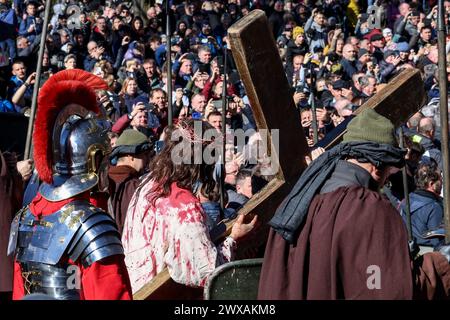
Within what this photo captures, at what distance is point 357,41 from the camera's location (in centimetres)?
1619

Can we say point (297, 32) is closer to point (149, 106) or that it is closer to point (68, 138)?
point (149, 106)

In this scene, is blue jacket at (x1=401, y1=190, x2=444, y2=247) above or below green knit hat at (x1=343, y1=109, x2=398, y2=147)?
below

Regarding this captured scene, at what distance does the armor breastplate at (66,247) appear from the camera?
4.51 m

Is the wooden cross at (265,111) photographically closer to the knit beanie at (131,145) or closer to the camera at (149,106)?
the knit beanie at (131,145)

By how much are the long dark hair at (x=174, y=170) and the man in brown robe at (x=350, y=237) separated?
0.98 m

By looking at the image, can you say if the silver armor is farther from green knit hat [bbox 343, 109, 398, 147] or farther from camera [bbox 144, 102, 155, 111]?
camera [bbox 144, 102, 155, 111]

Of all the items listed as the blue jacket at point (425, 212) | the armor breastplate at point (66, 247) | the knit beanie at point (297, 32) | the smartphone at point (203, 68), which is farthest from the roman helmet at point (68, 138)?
the knit beanie at point (297, 32)

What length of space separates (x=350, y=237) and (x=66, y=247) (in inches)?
48.1

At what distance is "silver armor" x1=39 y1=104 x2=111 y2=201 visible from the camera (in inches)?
185

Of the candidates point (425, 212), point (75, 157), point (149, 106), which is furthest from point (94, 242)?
point (149, 106)

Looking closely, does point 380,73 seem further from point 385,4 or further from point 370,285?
point 370,285

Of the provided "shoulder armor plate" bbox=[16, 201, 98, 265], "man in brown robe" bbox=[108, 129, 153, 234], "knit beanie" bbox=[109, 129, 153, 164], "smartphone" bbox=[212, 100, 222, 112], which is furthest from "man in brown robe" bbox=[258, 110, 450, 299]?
"smartphone" bbox=[212, 100, 222, 112]
